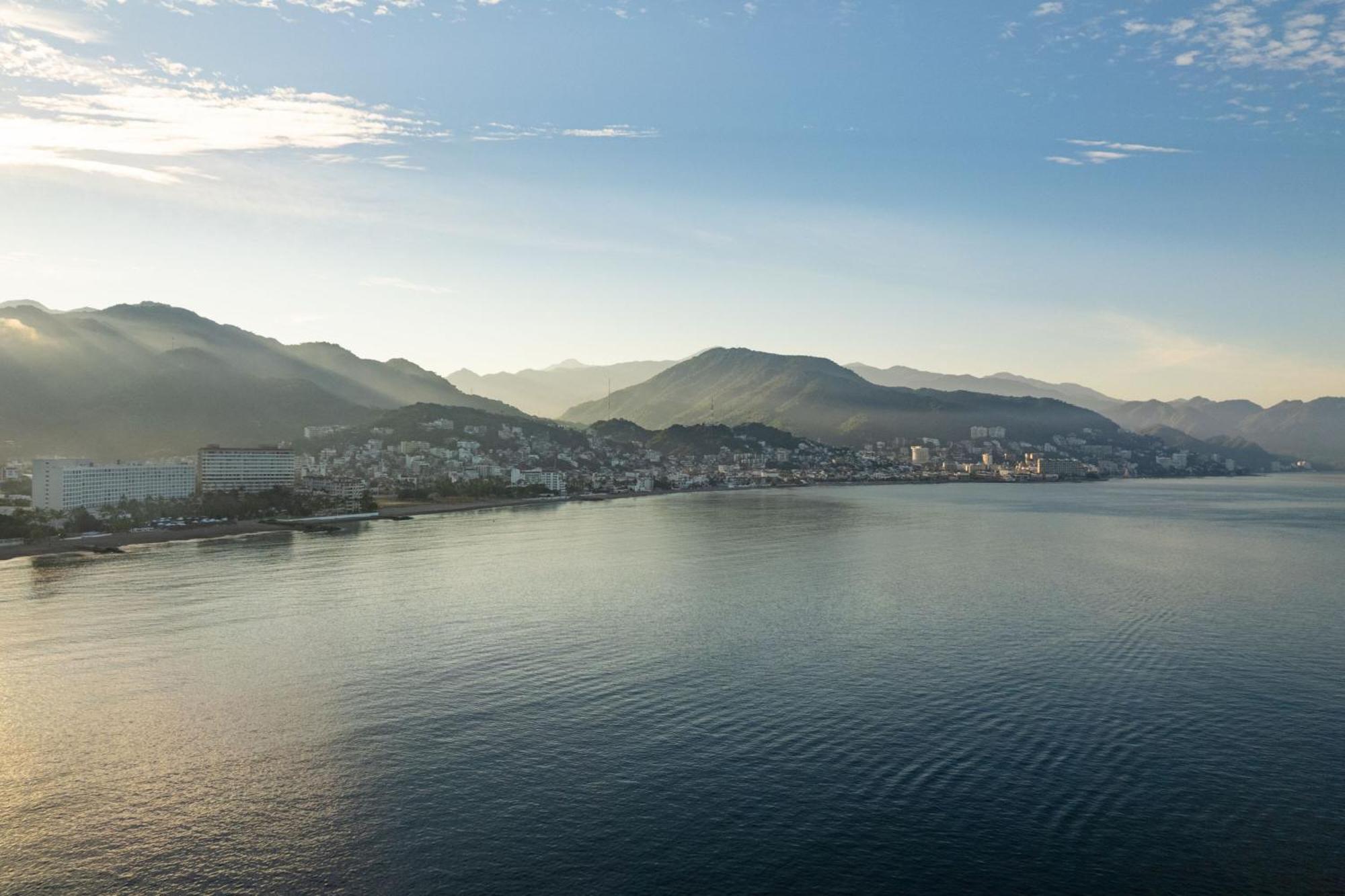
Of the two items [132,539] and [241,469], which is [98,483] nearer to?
[241,469]

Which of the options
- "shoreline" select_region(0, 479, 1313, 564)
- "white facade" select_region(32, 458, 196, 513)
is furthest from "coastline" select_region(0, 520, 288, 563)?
"white facade" select_region(32, 458, 196, 513)

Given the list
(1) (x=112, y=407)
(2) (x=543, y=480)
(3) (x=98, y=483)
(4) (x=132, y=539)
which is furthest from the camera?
(1) (x=112, y=407)

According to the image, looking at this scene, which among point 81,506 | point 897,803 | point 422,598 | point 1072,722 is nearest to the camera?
point 897,803

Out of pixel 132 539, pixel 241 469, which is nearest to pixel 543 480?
pixel 241 469

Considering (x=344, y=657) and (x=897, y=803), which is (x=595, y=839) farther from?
(x=344, y=657)

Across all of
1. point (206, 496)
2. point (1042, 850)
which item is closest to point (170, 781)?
point (1042, 850)

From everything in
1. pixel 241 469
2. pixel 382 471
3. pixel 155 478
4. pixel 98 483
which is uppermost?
pixel 241 469

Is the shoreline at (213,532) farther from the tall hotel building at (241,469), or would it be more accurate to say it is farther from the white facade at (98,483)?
the tall hotel building at (241,469)

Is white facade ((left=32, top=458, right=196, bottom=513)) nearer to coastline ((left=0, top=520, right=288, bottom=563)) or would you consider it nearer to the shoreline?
coastline ((left=0, top=520, right=288, bottom=563))
